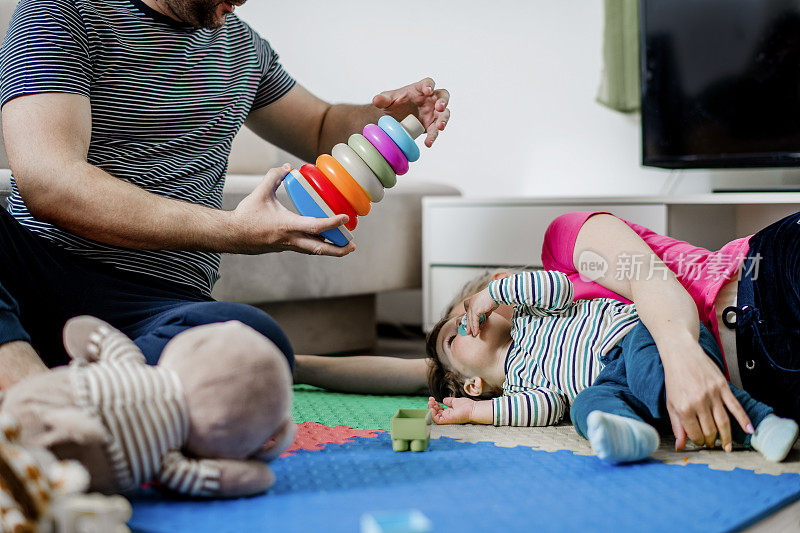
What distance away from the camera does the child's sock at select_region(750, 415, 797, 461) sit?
2.82 ft

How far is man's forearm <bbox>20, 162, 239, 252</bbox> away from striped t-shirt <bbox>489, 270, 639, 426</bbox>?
414 mm

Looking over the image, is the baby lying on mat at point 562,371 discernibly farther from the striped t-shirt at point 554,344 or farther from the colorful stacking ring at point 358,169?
the colorful stacking ring at point 358,169

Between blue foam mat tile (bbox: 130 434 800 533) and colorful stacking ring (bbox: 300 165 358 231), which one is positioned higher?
colorful stacking ring (bbox: 300 165 358 231)

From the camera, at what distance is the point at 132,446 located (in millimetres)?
678

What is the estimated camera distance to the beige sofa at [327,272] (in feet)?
5.24

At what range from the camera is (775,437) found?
862mm

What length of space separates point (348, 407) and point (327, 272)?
0.56 m

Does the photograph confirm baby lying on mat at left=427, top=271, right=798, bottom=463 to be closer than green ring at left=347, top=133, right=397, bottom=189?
Yes

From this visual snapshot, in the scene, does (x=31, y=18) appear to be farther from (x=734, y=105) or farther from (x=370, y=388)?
(x=734, y=105)

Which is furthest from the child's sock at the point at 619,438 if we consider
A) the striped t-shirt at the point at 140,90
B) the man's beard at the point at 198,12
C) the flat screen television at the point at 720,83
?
the flat screen television at the point at 720,83

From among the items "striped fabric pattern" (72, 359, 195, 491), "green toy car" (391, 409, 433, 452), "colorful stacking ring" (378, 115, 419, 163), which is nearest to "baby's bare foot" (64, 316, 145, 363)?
"striped fabric pattern" (72, 359, 195, 491)

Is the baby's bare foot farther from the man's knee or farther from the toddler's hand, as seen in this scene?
the toddler's hand

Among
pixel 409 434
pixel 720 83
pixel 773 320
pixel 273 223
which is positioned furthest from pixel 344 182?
pixel 720 83

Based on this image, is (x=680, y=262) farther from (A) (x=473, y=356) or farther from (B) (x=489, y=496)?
(B) (x=489, y=496)
